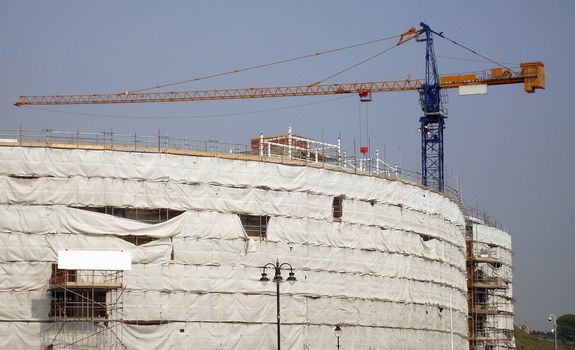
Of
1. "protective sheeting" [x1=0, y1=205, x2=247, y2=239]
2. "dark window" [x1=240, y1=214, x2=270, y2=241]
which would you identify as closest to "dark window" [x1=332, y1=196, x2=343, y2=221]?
"dark window" [x1=240, y1=214, x2=270, y2=241]

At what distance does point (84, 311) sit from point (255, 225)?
47.2ft

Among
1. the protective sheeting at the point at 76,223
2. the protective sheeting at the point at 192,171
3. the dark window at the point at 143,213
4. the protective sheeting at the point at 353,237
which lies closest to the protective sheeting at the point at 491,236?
the protective sheeting at the point at 353,237

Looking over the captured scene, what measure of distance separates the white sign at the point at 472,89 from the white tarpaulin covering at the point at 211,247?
4311cm

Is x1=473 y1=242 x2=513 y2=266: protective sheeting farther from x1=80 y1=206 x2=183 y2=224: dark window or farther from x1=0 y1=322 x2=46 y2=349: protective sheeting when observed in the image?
x1=0 y1=322 x2=46 y2=349: protective sheeting

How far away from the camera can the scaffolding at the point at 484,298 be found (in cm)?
11944

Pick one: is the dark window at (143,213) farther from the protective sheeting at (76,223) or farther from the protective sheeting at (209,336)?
the protective sheeting at (209,336)

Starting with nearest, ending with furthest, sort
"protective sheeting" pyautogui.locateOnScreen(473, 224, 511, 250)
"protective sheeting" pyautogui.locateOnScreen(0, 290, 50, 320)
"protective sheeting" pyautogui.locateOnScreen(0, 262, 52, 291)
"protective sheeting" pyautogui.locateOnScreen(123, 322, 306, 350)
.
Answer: "protective sheeting" pyautogui.locateOnScreen(0, 290, 50, 320)
"protective sheeting" pyautogui.locateOnScreen(0, 262, 52, 291)
"protective sheeting" pyautogui.locateOnScreen(123, 322, 306, 350)
"protective sheeting" pyautogui.locateOnScreen(473, 224, 511, 250)

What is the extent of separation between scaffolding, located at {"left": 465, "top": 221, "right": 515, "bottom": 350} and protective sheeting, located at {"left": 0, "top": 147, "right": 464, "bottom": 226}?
28.7 m

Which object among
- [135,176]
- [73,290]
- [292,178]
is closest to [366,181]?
[292,178]

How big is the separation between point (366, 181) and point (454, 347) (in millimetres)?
20757

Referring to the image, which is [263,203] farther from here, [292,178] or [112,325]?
[112,325]

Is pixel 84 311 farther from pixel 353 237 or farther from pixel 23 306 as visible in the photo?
pixel 353 237

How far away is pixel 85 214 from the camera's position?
253 feet

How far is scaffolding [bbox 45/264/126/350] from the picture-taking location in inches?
2958
